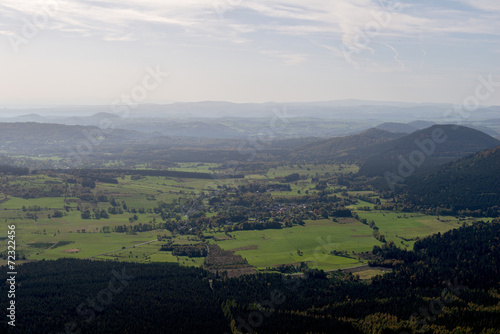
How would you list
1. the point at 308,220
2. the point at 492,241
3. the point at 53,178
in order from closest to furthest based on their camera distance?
the point at 492,241 < the point at 308,220 < the point at 53,178

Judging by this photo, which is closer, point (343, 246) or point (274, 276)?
point (274, 276)

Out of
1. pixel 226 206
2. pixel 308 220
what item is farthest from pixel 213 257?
pixel 226 206

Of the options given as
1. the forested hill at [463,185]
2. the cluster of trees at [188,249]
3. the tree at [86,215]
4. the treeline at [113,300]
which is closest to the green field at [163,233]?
the tree at [86,215]

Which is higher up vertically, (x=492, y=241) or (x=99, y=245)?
(x=492, y=241)

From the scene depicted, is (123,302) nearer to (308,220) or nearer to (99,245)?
(99,245)

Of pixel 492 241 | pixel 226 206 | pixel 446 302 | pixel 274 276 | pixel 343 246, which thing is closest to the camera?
pixel 446 302

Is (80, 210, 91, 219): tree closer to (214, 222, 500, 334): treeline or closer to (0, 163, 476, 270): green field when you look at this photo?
(0, 163, 476, 270): green field

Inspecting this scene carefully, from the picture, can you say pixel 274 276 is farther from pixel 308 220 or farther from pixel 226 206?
pixel 226 206

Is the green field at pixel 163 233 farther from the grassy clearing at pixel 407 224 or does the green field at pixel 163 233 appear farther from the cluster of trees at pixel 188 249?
the cluster of trees at pixel 188 249

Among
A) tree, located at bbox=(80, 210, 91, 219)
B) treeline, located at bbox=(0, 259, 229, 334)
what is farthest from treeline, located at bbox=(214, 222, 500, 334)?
tree, located at bbox=(80, 210, 91, 219)
